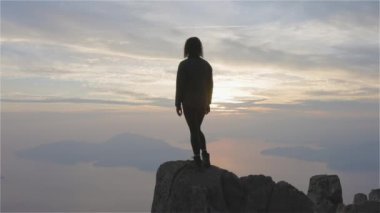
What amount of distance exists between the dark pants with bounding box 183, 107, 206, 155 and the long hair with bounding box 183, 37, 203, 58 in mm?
1955

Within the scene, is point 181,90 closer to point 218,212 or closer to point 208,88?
point 208,88

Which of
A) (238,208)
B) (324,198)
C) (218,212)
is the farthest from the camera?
(324,198)

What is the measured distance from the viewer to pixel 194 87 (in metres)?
16.2

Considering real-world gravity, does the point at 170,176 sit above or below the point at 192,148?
below

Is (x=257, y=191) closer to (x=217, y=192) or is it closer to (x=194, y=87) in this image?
(x=217, y=192)

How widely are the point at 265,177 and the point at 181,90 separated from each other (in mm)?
5061

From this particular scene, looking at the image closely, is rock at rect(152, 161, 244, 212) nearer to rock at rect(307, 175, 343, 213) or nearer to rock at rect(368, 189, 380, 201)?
rock at rect(307, 175, 343, 213)

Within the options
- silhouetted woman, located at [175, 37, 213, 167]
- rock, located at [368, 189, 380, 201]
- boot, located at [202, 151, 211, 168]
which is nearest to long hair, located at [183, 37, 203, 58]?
silhouetted woman, located at [175, 37, 213, 167]

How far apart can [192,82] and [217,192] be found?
3975 mm

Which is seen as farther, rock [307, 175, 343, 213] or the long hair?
rock [307, 175, 343, 213]

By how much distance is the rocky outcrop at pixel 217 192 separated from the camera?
1600 cm

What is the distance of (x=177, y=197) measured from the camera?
16203 millimetres

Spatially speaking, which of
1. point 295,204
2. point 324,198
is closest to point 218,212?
point 295,204

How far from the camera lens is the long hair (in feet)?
53.2
